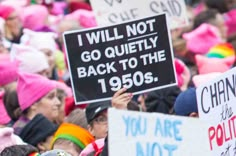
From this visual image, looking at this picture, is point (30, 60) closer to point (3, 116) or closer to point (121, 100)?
point (3, 116)

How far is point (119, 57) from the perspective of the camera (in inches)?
387

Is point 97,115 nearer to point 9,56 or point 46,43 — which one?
point 9,56

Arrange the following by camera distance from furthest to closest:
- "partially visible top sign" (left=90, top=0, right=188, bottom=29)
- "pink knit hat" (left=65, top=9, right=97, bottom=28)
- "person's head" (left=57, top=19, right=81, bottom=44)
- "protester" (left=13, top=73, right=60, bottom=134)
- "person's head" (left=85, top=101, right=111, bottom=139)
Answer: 1. "pink knit hat" (left=65, top=9, right=97, bottom=28)
2. "person's head" (left=57, top=19, right=81, bottom=44)
3. "partially visible top sign" (left=90, top=0, right=188, bottom=29)
4. "protester" (left=13, top=73, right=60, bottom=134)
5. "person's head" (left=85, top=101, right=111, bottom=139)

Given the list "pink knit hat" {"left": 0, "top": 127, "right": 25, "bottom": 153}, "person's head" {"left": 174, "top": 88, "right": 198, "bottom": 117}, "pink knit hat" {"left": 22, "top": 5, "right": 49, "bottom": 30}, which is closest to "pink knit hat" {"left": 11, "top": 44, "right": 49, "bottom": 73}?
"pink knit hat" {"left": 22, "top": 5, "right": 49, "bottom": 30}

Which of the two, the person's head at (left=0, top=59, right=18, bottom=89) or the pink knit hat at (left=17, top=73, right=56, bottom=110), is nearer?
the pink knit hat at (left=17, top=73, right=56, bottom=110)

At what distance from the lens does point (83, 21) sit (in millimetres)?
16047

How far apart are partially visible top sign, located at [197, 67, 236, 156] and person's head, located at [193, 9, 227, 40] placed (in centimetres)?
769

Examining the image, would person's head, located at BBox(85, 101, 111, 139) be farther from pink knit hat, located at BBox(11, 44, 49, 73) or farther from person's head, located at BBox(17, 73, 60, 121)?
pink knit hat, located at BBox(11, 44, 49, 73)

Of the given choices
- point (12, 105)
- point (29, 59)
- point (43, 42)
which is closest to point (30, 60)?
point (29, 59)

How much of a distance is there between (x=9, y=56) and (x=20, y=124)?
2.14 meters

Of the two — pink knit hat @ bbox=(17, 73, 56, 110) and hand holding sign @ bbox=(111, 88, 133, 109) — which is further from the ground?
hand holding sign @ bbox=(111, 88, 133, 109)

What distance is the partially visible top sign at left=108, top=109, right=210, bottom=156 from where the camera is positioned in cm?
704

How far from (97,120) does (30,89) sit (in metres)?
1.51

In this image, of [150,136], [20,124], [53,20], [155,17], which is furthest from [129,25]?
[53,20]
